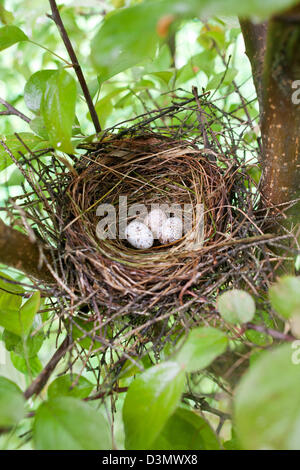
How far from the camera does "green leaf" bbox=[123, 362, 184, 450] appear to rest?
450 mm

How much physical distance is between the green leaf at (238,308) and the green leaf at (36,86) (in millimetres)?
586

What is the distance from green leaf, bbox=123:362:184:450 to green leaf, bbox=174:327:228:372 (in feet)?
0.06

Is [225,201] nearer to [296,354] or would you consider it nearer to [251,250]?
[251,250]

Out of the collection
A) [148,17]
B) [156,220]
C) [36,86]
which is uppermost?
[36,86]

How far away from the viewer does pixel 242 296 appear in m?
0.54

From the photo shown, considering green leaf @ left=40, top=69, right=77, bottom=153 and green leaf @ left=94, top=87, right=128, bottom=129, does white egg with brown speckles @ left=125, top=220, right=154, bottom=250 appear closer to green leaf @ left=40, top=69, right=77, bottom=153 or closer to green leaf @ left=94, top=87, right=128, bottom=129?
green leaf @ left=94, top=87, right=128, bottom=129

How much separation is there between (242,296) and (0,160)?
0.60 meters

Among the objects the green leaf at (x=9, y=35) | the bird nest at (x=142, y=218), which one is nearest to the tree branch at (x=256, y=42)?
the bird nest at (x=142, y=218)

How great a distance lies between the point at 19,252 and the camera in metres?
0.62

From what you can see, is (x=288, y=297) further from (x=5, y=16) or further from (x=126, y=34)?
(x=5, y=16)

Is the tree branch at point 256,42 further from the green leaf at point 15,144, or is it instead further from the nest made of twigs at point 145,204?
the green leaf at point 15,144

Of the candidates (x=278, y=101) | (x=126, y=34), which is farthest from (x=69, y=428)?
(x=278, y=101)

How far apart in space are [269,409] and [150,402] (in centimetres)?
18

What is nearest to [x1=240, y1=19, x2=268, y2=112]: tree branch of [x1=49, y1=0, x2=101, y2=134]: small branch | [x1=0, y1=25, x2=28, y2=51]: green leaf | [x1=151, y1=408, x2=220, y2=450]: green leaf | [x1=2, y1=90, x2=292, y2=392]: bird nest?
[x1=2, y1=90, x2=292, y2=392]: bird nest
